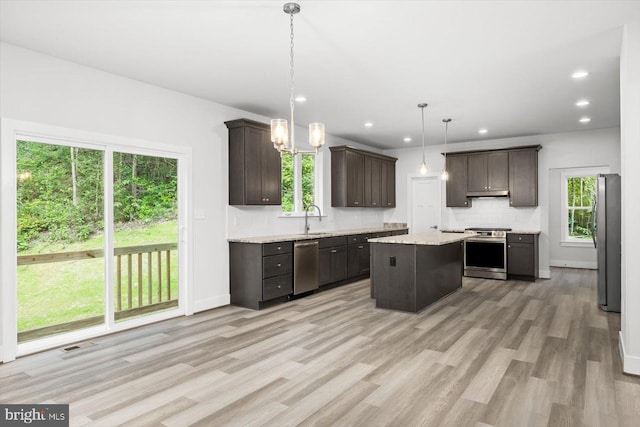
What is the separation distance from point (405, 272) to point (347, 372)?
197cm

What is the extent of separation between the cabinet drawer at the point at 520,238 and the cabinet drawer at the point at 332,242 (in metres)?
2.95

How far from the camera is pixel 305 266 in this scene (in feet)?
18.6

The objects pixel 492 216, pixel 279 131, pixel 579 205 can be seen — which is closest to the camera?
pixel 279 131

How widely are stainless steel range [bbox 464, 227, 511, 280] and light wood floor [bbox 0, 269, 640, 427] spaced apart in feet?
7.09

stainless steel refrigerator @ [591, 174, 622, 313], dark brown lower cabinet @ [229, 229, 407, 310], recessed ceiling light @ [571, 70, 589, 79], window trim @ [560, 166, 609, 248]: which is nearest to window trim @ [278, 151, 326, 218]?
dark brown lower cabinet @ [229, 229, 407, 310]

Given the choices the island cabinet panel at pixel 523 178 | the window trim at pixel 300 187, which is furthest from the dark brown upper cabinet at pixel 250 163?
the island cabinet panel at pixel 523 178

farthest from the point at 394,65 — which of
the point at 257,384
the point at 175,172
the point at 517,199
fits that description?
the point at 517,199

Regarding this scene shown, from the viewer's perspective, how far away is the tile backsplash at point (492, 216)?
7.47m

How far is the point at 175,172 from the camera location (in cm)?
477

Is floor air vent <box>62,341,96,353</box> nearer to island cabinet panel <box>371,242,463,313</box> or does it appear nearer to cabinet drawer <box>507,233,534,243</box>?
island cabinet panel <box>371,242,463,313</box>

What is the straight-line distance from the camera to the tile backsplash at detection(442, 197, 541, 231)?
747 cm

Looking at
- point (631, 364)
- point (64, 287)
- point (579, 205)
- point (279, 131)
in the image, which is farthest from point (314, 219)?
point (579, 205)

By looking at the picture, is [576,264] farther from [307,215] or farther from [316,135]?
[316,135]

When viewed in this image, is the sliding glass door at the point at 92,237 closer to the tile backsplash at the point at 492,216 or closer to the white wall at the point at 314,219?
the white wall at the point at 314,219
